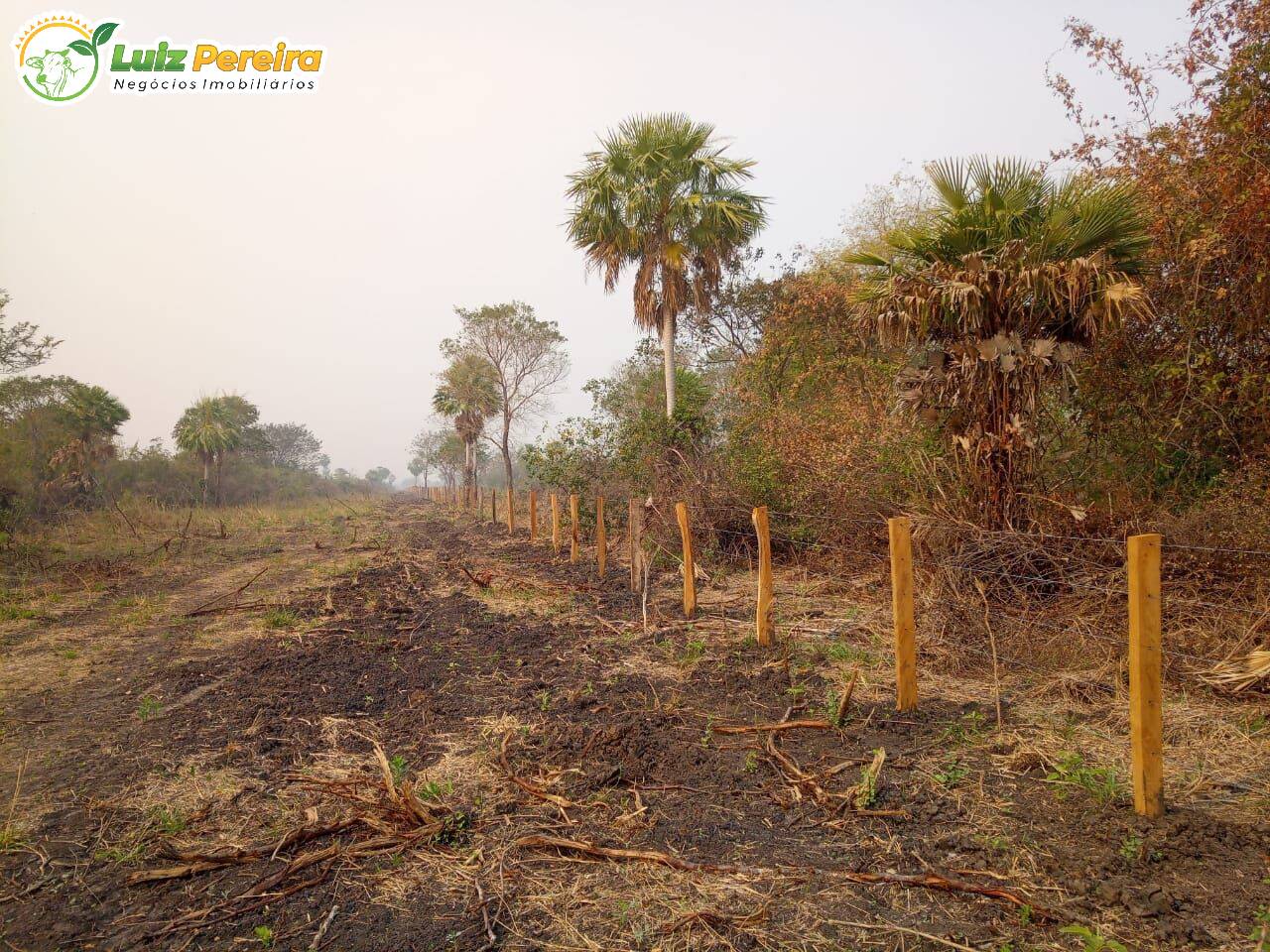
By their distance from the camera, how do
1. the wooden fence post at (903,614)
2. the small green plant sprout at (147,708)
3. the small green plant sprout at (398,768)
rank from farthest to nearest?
the small green plant sprout at (147,708), the wooden fence post at (903,614), the small green plant sprout at (398,768)

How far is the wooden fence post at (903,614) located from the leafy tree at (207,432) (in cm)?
4023

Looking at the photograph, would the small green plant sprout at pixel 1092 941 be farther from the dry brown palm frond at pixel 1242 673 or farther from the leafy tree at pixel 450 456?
the leafy tree at pixel 450 456

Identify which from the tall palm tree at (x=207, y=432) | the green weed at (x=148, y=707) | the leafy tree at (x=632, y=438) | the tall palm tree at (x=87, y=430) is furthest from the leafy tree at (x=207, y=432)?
the green weed at (x=148, y=707)

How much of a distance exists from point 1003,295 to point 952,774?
4.70m

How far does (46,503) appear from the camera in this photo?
16.7 meters

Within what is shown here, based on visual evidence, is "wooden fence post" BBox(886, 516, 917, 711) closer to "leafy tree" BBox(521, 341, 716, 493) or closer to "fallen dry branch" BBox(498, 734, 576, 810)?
"fallen dry branch" BBox(498, 734, 576, 810)

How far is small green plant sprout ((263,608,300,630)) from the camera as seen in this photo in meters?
9.39

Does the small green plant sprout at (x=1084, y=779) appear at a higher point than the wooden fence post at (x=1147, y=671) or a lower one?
lower

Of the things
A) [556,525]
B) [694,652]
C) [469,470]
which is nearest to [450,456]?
[469,470]

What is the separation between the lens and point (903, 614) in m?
5.30

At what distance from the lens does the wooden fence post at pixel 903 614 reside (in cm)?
530

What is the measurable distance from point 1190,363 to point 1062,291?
2.90 meters

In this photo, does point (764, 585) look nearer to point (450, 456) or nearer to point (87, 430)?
point (87, 430)

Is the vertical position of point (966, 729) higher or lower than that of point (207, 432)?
lower
